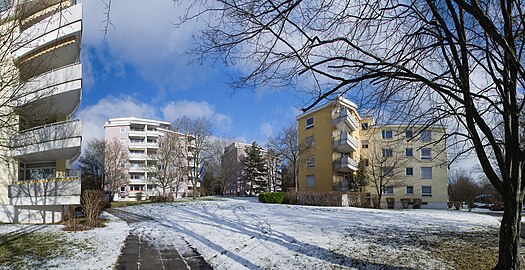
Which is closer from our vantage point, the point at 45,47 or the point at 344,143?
the point at 45,47

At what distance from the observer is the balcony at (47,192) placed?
1489 centimetres

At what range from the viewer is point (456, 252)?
7574 millimetres

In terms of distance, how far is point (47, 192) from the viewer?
14.9 m

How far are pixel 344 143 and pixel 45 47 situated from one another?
26417mm

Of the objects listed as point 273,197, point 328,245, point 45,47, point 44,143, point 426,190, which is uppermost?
point 45,47

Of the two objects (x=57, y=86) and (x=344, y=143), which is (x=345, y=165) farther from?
(x=57, y=86)

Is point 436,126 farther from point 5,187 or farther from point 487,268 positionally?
point 5,187

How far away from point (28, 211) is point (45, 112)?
4.60 meters

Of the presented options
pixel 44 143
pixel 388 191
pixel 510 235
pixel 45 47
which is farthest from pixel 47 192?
pixel 388 191

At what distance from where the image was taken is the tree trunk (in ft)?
18.2

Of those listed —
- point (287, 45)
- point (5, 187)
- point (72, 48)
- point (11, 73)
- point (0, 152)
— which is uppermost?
point (72, 48)

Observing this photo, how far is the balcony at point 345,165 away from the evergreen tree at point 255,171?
27.6 metres

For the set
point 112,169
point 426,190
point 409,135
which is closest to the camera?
point 409,135

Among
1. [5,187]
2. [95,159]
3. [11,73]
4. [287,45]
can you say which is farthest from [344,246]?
[95,159]
